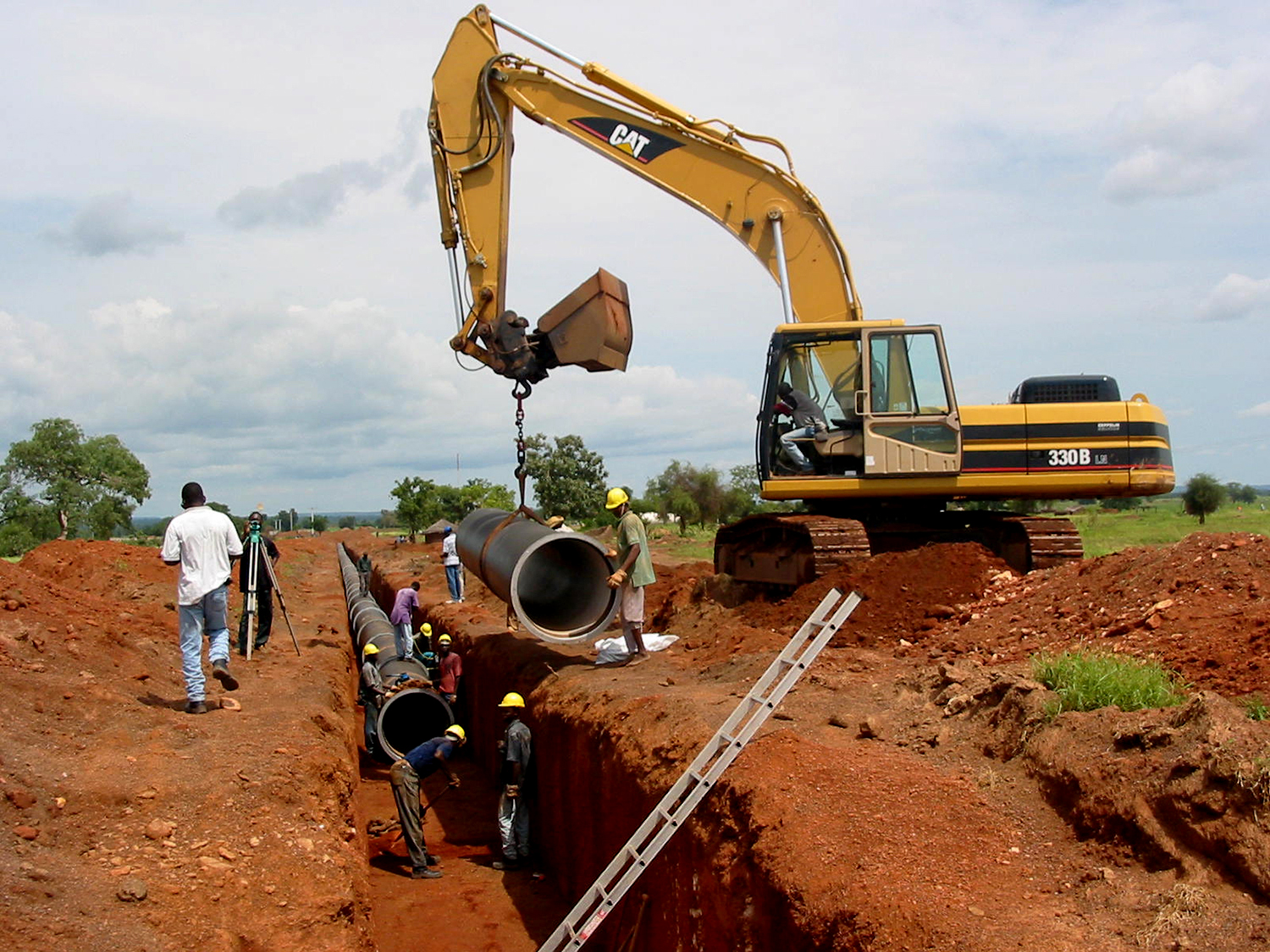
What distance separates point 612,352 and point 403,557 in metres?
26.6

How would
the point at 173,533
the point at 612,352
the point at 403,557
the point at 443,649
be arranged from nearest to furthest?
the point at 173,533 → the point at 612,352 → the point at 443,649 → the point at 403,557

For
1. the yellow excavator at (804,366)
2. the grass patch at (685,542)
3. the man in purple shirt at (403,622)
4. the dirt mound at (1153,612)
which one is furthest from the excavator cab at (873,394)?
the grass patch at (685,542)

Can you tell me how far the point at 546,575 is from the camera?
11930mm

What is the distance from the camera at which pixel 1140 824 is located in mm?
4793

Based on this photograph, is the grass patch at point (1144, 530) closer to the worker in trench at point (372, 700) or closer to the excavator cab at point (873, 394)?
the excavator cab at point (873, 394)

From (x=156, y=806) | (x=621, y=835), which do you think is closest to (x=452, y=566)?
(x=621, y=835)

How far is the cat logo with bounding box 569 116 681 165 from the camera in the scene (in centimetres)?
1252

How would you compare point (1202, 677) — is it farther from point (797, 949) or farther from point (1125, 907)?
point (797, 949)

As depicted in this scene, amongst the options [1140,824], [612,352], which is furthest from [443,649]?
[1140,824]

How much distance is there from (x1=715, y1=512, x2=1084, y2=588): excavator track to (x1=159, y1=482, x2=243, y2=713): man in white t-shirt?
5605mm

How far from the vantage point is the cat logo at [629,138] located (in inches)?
493

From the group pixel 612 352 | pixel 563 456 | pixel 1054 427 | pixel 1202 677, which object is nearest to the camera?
pixel 1202 677

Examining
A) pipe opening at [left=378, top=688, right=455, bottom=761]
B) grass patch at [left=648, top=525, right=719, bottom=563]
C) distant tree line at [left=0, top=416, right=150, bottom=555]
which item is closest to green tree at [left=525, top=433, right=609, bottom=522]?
grass patch at [left=648, top=525, right=719, bottom=563]

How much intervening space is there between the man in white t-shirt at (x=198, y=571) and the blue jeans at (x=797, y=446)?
575cm
